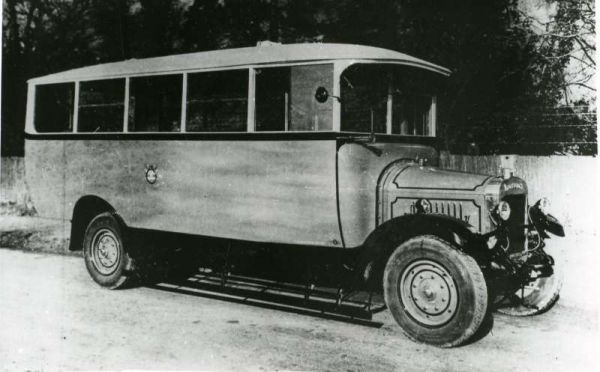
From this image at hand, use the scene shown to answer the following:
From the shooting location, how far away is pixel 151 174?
6.04 meters

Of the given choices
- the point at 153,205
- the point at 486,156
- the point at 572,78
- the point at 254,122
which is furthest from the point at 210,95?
the point at 486,156

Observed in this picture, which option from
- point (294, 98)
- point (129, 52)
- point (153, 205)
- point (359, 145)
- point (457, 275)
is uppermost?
point (129, 52)

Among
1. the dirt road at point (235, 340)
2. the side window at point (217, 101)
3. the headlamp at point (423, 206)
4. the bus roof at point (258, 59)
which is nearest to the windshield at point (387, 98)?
the bus roof at point (258, 59)

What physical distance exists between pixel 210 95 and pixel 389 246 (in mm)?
2308

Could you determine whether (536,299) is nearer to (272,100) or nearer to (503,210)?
(503,210)

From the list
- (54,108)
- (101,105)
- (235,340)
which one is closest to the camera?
(235,340)

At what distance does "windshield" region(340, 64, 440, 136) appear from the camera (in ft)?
16.4

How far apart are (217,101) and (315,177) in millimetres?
1388

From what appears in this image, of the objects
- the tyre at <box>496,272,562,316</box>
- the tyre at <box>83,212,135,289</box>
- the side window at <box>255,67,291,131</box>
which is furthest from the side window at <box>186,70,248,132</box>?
the tyre at <box>496,272,562,316</box>

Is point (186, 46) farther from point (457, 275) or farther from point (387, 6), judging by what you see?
point (457, 275)

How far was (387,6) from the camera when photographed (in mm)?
8391

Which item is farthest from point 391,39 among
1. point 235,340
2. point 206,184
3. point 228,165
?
point 235,340

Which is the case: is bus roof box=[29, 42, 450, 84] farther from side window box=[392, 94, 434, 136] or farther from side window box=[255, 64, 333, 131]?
side window box=[392, 94, 434, 136]

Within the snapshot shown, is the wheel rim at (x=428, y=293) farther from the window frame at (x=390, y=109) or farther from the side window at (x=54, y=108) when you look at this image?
the side window at (x=54, y=108)
